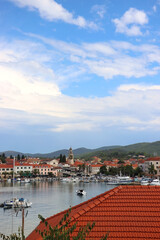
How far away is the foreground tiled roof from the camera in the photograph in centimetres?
1193

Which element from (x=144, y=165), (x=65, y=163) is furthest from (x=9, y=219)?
(x=65, y=163)

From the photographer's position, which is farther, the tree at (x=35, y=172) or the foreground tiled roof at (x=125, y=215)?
the tree at (x=35, y=172)

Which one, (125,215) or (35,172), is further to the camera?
(35,172)

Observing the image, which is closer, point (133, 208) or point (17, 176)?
point (133, 208)

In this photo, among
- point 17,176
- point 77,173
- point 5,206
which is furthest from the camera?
point 77,173

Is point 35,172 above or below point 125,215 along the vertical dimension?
below

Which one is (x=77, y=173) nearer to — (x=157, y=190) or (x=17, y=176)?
(x=17, y=176)

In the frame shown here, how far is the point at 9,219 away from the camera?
38.1 metres

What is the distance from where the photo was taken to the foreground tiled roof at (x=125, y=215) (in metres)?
11.9

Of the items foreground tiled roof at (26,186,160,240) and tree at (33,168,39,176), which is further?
tree at (33,168,39,176)

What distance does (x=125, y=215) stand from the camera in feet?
43.2

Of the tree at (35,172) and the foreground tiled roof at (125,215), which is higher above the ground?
the foreground tiled roof at (125,215)

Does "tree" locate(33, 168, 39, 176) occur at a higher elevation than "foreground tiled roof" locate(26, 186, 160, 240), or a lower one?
lower

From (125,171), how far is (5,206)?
254 feet
